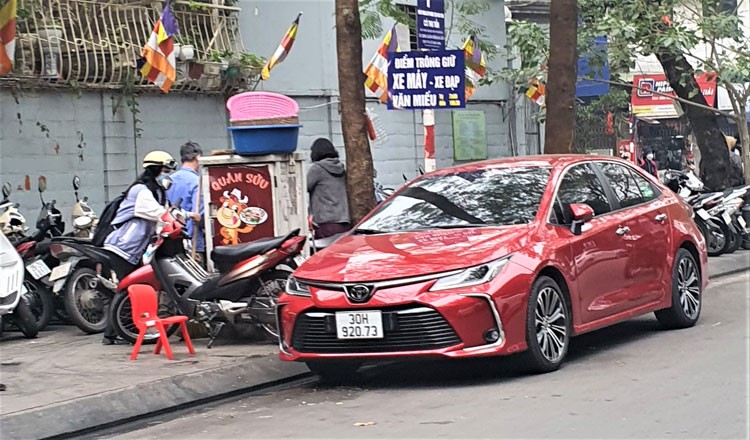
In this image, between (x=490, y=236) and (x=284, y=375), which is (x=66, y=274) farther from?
(x=490, y=236)

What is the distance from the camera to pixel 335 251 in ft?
27.9

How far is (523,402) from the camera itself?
23.6 feet

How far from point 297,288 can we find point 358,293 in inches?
24.3

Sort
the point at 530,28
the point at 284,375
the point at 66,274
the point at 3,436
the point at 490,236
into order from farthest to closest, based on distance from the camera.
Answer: the point at 530,28 < the point at 66,274 < the point at 284,375 < the point at 490,236 < the point at 3,436

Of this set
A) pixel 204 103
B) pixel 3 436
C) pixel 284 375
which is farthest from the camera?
pixel 204 103

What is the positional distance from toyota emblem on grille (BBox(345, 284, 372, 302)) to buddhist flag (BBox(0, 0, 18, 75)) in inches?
200

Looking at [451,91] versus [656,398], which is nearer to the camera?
[656,398]

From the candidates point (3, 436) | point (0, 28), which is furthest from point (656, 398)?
point (0, 28)

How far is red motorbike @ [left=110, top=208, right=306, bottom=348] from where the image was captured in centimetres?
943

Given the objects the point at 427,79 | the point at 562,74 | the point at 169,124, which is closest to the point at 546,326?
the point at 427,79

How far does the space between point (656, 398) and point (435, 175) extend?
3.11m

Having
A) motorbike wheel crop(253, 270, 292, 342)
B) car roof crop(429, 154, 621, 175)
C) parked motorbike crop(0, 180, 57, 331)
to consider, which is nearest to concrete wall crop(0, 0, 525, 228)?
parked motorbike crop(0, 180, 57, 331)

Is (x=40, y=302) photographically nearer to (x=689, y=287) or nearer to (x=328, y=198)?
(x=328, y=198)

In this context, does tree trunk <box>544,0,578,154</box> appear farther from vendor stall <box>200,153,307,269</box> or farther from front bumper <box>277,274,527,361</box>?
front bumper <box>277,274,527,361</box>
